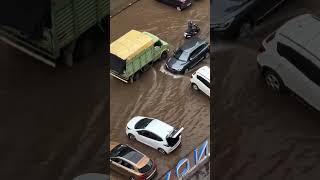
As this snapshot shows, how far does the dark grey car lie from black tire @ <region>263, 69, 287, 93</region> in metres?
2.37

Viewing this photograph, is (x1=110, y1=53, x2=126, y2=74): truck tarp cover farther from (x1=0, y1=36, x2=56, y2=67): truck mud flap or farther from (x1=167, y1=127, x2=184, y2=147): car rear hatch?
(x1=167, y1=127, x2=184, y2=147): car rear hatch

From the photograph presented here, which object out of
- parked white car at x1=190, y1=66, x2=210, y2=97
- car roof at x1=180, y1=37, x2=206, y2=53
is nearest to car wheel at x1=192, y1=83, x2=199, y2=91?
Answer: parked white car at x1=190, y1=66, x2=210, y2=97

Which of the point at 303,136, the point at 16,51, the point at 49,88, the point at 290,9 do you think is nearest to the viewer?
the point at 303,136

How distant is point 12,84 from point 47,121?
6.40ft

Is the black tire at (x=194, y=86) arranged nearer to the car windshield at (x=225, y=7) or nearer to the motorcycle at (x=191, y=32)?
the motorcycle at (x=191, y=32)

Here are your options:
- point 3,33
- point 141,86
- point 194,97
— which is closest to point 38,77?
point 3,33

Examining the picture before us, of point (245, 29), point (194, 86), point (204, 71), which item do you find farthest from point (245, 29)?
point (194, 86)

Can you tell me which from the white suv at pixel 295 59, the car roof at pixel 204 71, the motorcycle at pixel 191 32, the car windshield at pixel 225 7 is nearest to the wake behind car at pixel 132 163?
the car roof at pixel 204 71

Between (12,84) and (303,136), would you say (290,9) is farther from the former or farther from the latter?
(12,84)

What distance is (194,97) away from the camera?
1598cm

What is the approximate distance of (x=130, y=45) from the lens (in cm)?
1662

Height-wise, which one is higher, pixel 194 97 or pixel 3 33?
pixel 3 33

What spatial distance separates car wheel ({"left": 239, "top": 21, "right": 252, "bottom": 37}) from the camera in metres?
17.4

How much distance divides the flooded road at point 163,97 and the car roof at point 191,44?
0.54 m
